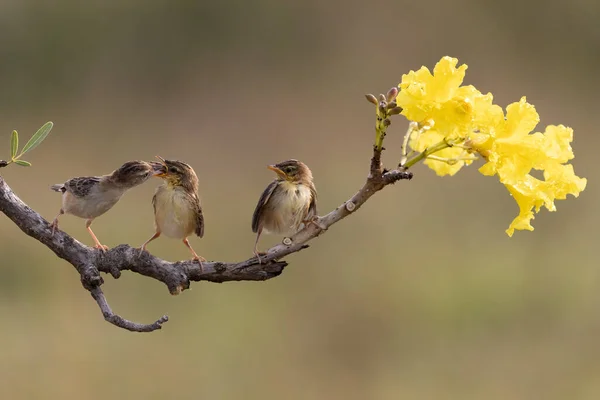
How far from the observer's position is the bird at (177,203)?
254cm

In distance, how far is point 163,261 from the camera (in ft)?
6.82

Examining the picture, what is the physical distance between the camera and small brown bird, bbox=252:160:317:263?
8.42 feet

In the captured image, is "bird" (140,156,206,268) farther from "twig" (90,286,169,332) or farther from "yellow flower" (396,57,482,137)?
"yellow flower" (396,57,482,137)

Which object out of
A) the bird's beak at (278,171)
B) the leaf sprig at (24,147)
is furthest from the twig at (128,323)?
the bird's beak at (278,171)

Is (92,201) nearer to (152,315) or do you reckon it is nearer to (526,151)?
(526,151)

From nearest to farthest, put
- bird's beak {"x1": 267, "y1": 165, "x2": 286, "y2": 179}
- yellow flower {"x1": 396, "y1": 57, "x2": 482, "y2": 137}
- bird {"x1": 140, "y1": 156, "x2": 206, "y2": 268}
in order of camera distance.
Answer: yellow flower {"x1": 396, "y1": 57, "x2": 482, "y2": 137} → bird {"x1": 140, "y1": 156, "x2": 206, "y2": 268} → bird's beak {"x1": 267, "y1": 165, "x2": 286, "y2": 179}

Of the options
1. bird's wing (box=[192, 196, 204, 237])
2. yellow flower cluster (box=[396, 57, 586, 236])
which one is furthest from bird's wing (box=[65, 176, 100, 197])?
yellow flower cluster (box=[396, 57, 586, 236])

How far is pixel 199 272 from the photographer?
203 cm

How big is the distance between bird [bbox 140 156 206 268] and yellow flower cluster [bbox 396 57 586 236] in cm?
75

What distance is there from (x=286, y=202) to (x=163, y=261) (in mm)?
600

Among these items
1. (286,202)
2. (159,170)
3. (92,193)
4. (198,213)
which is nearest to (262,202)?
(286,202)

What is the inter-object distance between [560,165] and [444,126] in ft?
1.00

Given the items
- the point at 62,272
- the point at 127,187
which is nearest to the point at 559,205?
the point at 62,272

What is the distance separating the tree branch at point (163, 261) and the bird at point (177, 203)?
0.41 metres
